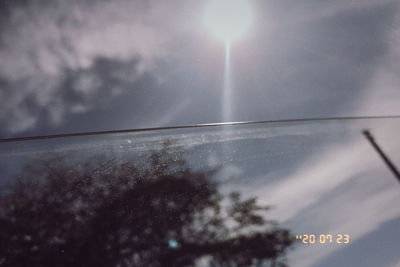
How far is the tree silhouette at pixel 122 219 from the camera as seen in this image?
116 inches

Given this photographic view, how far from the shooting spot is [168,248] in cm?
366

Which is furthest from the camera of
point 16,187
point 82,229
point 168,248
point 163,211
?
point 163,211

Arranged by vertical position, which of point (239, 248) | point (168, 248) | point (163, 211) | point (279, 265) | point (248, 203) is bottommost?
point (279, 265)

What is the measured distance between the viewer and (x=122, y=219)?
11.9ft

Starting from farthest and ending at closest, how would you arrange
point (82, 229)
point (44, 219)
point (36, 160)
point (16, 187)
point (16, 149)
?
point (82, 229)
point (44, 219)
point (16, 187)
point (36, 160)
point (16, 149)

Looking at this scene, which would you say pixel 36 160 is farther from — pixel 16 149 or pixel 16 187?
pixel 16 187

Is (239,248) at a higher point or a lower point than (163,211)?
lower

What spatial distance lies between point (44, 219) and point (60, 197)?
0.37m

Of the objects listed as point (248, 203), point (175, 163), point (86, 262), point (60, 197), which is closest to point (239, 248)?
point (248, 203)

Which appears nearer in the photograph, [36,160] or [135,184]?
[36,160]

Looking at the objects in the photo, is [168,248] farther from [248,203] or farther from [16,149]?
[16,149]

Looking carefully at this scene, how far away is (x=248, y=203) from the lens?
4195 millimetres

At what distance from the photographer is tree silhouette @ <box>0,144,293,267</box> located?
2941mm

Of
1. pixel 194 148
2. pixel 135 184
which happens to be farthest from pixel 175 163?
pixel 135 184
